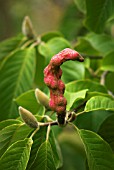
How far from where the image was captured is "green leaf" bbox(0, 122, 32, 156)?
981mm

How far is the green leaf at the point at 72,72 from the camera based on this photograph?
134 centimetres

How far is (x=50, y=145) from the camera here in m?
0.97

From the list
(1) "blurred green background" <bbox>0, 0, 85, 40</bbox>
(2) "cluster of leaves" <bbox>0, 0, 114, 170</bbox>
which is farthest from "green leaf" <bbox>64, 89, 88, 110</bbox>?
(1) "blurred green background" <bbox>0, 0, 85, 40</bbox>

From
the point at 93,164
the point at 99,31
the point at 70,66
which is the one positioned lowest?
the point at 93,164

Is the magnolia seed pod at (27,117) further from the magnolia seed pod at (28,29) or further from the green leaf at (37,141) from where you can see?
the magnolia seed pod at (28,29)

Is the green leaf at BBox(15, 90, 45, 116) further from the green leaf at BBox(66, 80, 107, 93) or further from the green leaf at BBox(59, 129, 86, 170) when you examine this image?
the green leaf at BBox(59, 129, 86, 170)

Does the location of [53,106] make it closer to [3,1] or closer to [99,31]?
[99,31]

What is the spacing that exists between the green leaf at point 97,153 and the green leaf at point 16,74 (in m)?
0.46

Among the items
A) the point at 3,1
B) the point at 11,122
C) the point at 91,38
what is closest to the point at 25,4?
the point at 3,1

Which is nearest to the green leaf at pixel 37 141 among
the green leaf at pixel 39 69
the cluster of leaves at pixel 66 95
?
the cluster of leaves at pixel 66 95

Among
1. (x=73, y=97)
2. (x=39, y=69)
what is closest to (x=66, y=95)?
(x=73, y=97)

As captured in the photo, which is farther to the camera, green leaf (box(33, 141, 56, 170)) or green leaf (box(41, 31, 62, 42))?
green leaf (box(41, 31, 62, 42))

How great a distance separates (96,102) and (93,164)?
0.15m

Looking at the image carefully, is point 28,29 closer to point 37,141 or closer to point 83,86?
point 83,86
